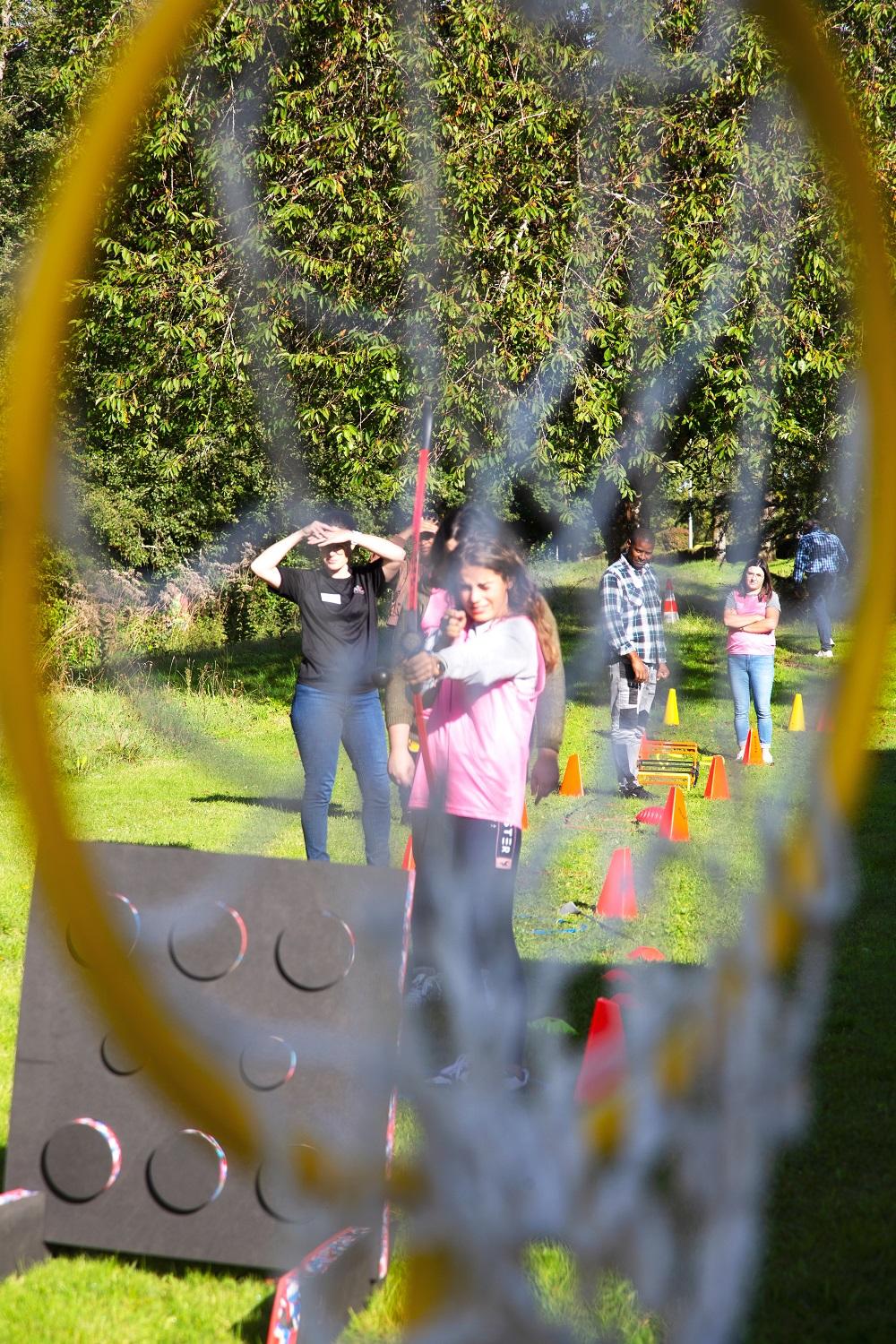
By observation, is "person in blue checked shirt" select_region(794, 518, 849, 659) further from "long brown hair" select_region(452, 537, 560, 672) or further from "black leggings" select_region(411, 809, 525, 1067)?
"black leggings" select_region(411, 809, 525, 1067)

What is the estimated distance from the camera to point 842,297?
5.69ft

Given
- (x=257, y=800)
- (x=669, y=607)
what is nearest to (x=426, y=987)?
(x=257, y=800)

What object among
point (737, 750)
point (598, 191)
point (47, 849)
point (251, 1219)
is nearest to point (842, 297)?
point (598, 191)

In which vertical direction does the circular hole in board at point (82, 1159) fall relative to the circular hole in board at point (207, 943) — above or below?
below

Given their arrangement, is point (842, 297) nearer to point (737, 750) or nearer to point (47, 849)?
point (737, 750)

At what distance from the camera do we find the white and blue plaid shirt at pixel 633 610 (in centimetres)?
219

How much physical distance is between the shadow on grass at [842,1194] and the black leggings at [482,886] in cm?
70

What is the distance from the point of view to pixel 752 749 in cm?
233

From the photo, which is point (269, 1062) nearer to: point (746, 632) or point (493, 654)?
point (493, 654)

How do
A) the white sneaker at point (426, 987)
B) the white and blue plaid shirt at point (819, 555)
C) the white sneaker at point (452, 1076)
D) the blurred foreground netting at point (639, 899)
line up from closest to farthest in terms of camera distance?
the blurred foreground netting at point (639, 899) < the white and blue plaid shirt at point (819, 555) < the white sneaker at point (452, 1076) < the white sneaker at point (426, 987)

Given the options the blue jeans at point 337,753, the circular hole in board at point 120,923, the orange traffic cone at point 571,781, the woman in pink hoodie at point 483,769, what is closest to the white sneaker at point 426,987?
the woman in pink hoodie at point 483,769

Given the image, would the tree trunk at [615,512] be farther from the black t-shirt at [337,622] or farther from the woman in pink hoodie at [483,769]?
the black t-shirt at [337,622]

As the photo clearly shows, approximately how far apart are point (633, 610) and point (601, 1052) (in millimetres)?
1099

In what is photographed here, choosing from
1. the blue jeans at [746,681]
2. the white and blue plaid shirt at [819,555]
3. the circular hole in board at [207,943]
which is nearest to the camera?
the white and blue plaid shirt at [819,555]
